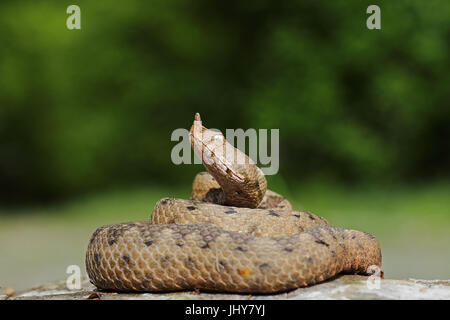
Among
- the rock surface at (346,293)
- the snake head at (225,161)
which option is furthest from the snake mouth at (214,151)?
the rock surface at (346,293)

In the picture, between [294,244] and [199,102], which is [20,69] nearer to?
[199,102]

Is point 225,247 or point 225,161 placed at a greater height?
point 225,161

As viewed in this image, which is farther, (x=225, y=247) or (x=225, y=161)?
(x=225, y=161)

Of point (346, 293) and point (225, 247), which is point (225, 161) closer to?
point (225, 247)

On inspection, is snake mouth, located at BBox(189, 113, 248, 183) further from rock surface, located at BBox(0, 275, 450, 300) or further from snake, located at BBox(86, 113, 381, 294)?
rock surface, located at BBox(0, 275, 450, 300)

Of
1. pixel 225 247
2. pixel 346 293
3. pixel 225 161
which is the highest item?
pixel 225 161

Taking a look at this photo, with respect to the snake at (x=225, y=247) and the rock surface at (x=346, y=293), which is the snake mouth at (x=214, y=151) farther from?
the rock surface at (x=346, y=293)

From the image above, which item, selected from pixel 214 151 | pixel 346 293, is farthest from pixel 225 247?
pixel 214 151
